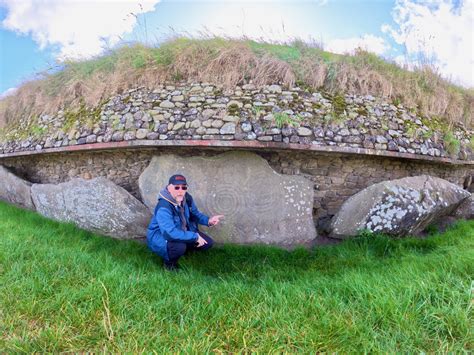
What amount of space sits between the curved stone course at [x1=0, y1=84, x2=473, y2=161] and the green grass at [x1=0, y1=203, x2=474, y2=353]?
201 centimetres

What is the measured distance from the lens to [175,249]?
4.13 meters

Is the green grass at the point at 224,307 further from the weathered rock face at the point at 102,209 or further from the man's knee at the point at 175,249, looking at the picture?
the weathered rock face at the point at 102,209

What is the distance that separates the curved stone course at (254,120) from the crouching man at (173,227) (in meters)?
1.00

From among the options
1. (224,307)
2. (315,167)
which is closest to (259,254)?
(315,167)

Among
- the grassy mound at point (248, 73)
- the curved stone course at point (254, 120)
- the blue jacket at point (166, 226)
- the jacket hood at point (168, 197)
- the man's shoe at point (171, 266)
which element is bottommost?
the man's shoe at point (171, 266)

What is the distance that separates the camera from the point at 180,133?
4898mm

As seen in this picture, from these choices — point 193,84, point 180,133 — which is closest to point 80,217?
point 180,133

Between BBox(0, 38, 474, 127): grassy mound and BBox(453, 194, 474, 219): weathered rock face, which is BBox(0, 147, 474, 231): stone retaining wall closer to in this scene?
BBox(453, 194, 474, 219): weathered rock face

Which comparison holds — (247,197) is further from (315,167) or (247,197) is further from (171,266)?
(171,266)

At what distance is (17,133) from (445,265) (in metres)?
8.56

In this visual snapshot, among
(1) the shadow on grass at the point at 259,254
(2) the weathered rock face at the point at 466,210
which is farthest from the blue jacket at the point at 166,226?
(2) the weathered rock face at the point at 466,210

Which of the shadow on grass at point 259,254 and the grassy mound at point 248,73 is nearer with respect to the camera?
the shadow on grass at point 259,254

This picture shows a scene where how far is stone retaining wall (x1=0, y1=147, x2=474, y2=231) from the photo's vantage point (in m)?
5.32

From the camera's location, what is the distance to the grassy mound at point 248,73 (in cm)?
559
